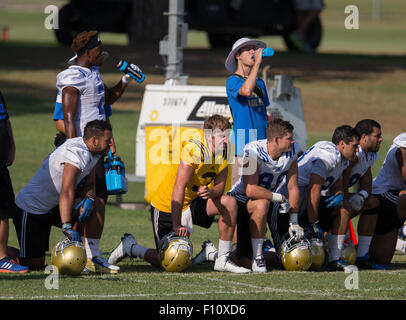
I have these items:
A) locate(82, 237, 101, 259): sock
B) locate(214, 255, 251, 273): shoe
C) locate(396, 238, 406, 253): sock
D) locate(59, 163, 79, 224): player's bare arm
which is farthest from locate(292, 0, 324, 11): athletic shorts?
locate(59, 163, 79, 224): player's bare arm

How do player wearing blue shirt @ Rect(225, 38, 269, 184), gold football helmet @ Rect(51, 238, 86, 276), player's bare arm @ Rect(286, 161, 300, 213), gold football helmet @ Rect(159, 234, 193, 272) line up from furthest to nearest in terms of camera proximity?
player wearing blue shirt @ Rect(225, 38, 269, 184), player's bare arm @ Rect(286, 161, 300, 213), gold football helmet @ Rect(159, 234, 193, 272), gold football helmet @ Rect(51, 238, 86, 276)

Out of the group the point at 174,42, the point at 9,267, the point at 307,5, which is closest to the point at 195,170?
the point at 9,267

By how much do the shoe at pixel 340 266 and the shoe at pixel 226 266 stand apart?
974 millimetres

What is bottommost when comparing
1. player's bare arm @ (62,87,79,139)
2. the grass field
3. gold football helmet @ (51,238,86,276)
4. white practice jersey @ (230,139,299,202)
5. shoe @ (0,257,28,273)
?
the grass field

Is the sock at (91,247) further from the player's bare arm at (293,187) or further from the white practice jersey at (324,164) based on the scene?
the white practice jersey at (324,164)

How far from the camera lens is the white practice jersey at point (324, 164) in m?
9.55

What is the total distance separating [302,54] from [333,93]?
935cm

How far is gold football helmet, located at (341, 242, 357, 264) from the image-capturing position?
9.70m

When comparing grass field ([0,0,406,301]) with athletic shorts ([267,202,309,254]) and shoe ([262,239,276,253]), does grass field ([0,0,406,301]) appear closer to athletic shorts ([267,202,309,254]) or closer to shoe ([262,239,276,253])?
athletic shorts ([267,202,309,254])

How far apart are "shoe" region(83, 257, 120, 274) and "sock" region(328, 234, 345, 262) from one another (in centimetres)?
217

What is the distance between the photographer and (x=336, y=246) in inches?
383

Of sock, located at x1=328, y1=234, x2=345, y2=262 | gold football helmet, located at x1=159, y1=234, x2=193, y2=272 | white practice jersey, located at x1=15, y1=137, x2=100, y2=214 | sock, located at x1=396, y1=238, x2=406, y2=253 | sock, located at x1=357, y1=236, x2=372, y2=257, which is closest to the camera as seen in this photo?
white practice jersey, located at x1=15, y1=137, x2=100, y2=214

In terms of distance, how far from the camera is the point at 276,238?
9.71 meters
